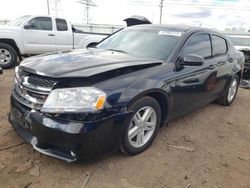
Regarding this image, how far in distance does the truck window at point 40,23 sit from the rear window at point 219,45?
641cm

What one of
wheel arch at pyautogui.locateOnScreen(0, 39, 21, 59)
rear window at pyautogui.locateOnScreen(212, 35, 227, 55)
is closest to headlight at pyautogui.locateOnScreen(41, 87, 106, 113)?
rear window at pyautogui.locateOnScreen(212, 35, 227, 55)

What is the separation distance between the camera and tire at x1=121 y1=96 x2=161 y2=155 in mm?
3073

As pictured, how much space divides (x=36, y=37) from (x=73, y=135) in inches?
294

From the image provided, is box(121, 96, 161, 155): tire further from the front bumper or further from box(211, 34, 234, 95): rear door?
box(211, 34, 234, 95): rear door

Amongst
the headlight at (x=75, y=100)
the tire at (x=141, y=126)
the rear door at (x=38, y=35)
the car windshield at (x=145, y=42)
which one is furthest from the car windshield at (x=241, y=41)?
the headlight at (x=75, y=100)

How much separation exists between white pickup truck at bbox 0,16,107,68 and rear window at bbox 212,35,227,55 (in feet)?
13.8

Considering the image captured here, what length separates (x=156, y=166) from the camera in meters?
3.14

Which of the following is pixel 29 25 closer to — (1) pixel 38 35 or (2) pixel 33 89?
(1) pixel 38 35

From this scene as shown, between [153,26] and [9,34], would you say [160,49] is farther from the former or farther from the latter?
[9,34]

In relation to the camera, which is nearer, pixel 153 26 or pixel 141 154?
pixel 141 154

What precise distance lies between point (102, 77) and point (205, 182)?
162 cm

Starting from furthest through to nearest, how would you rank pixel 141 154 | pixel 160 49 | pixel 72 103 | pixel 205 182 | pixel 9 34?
1. pixel 9 34
2. pixel 160 49
3. pixel 141 154
4. pixel 205 182
5. pixel 72 103

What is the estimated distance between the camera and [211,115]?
5094 millimetres

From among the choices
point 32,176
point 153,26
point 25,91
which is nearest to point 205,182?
point 32,176
